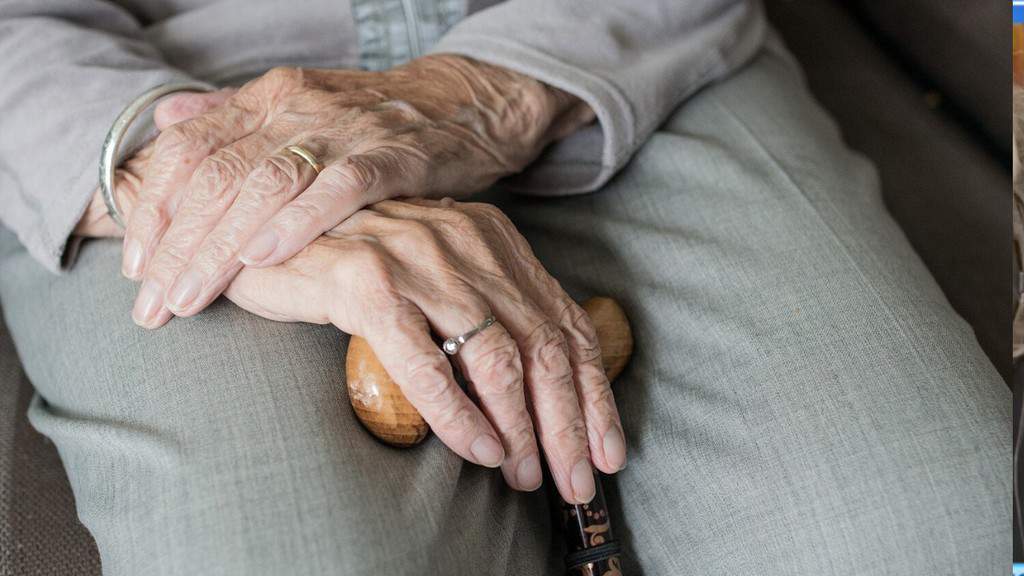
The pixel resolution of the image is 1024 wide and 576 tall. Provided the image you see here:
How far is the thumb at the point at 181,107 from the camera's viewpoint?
74 centimetres

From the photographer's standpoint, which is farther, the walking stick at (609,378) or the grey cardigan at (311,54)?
the grey cardigan at (311,54)

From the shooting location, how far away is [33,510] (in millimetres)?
788

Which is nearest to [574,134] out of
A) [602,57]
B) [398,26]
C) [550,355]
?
[602,57]

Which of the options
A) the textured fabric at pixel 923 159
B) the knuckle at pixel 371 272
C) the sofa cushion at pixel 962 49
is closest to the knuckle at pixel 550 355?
the knuckle at pixel 371 272

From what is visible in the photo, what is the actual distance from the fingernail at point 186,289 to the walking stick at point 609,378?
0.12 meters

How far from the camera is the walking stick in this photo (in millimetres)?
612

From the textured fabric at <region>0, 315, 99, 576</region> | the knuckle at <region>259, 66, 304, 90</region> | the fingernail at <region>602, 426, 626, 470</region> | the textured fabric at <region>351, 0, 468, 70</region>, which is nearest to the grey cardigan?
the textured fabric at <region>351, 0, 468, 70</region>

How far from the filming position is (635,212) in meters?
0.85

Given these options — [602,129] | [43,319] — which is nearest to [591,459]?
[602,129]

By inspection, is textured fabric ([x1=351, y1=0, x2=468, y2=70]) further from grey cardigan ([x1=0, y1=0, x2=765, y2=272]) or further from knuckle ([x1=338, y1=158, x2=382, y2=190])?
knuckle ([x1=338, y1=158, x2=382, y2=190])

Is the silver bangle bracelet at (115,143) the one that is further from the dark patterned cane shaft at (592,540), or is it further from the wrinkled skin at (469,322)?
the dark patterned cane shaft at (592,540)

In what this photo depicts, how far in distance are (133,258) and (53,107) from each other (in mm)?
202

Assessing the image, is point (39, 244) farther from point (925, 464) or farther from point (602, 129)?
point (925, 464)

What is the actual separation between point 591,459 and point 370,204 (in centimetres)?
27
